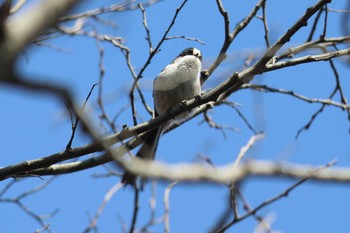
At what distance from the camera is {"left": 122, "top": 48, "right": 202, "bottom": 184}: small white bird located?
14.7ft

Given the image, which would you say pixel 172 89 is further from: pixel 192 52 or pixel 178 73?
pixel 192 52

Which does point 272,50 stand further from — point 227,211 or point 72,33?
point 72,33

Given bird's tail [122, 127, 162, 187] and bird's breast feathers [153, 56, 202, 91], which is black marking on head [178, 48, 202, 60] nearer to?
bird's breast feathers [153, 56, 202, 91]

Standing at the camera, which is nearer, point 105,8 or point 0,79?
point 0,79

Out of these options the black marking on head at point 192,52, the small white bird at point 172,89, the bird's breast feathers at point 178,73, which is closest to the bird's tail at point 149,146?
the small white bird at point 172,89

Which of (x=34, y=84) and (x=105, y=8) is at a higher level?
(x=105, y=8)

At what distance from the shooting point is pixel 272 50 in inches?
122

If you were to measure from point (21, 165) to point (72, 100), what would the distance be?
231 centimetres

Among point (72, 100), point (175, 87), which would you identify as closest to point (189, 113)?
point (175, 87)

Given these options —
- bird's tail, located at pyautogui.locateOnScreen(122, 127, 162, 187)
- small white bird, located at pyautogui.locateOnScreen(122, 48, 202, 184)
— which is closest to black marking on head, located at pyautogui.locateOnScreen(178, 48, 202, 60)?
small white bird, located at pyautogui.locateOnScreen(122, 48, 202, 184)

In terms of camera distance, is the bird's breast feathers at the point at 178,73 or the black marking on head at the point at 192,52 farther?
the black marking on head at the point at 192,52

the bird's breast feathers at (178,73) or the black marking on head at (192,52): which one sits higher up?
the black marking on head at (192,52)

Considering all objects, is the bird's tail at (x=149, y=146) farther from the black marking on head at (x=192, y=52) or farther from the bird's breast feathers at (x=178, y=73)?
the black marking on head at (x=192, y=52)

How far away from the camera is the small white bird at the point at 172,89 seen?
177 inches
